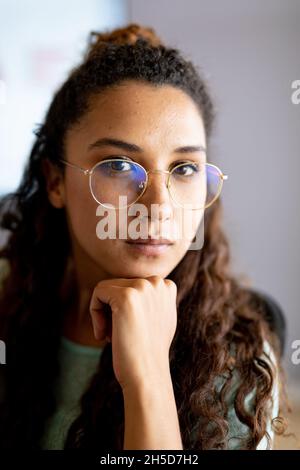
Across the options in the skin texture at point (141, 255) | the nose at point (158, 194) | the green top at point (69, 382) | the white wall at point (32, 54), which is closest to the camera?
the skin texture at point (141, 255)

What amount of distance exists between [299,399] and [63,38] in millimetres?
1136

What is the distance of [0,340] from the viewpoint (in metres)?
0.92

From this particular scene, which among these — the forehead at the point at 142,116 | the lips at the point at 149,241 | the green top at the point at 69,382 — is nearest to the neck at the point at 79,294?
the green top at the point at 69,382

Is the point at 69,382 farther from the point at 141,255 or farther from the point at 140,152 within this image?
the point at 140,152

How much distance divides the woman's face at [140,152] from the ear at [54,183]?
8 centimetres

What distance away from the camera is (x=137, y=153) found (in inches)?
27.7

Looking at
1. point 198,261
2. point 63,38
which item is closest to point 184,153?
point 198,261

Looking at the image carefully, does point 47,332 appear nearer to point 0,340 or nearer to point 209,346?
point 0,340

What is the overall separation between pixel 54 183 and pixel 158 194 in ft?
0.98

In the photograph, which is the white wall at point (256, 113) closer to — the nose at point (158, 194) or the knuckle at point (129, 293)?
the nose at point (158, 194)

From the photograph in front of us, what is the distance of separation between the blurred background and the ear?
0.72 ft

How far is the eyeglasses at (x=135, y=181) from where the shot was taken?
708mm

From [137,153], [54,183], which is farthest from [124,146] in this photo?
[54,183]

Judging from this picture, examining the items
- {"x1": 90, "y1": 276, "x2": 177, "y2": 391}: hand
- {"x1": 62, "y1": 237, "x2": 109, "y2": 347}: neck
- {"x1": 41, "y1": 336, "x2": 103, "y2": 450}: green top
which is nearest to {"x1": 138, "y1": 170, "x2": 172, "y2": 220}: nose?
{"x1": 90, "y1": 276, "x2": 177, "y2": 391}: hand
